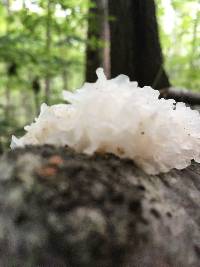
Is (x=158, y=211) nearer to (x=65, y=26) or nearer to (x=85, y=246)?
(x=85, y=246)

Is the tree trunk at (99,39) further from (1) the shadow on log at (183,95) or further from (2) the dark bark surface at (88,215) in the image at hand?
(2) the dark bark surface at (88,215)

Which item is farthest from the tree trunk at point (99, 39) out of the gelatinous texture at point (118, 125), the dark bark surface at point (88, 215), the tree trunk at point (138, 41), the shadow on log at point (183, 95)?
the dark bark surface at point (88, 215)

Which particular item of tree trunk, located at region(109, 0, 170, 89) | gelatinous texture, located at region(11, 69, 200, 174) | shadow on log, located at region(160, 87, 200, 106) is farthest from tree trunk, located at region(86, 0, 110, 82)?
gelatinous texture, located at region(11, 69, 200, 174)

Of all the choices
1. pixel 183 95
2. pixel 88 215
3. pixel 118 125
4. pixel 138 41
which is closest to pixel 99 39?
pixel 138 41

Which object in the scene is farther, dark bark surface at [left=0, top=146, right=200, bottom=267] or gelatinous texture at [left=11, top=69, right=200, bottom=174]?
gelatinous texture at [left=11, top=69, right=200, bottom=174]

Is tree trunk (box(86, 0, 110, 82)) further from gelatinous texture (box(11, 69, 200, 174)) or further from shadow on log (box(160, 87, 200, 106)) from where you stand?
gelatinous texture (box(11, 69, 200, 174))
